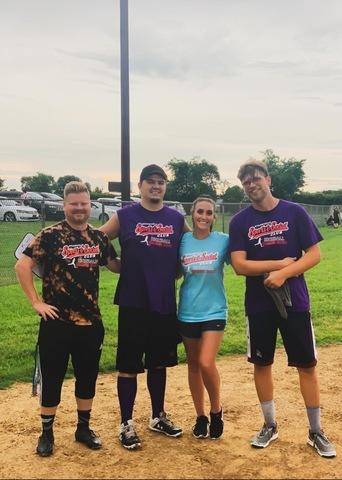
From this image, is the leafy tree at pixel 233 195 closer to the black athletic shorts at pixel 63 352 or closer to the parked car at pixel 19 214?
the parked car at pixel 19 214

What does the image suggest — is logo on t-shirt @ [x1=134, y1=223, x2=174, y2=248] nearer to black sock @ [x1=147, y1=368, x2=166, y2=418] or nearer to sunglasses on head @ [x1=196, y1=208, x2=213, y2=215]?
sunglasses on head @ [x1=196, y1=208, x2=213, y2=215]

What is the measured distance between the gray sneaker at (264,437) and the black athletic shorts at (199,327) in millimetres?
872

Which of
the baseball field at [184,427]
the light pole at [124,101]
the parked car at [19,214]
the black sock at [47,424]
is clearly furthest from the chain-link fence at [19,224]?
the black sock at [47,424]

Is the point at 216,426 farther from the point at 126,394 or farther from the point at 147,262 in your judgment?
the point at 147,262

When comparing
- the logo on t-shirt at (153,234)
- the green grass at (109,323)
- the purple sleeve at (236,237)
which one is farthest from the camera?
the green grass at (109,323)

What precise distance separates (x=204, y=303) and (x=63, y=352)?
1148 millimetres

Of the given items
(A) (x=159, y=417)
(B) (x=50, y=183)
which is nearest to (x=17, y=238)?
(A) (x=159, y=417)

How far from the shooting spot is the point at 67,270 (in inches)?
162

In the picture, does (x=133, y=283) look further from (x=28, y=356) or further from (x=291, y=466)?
(x=28, y=356)

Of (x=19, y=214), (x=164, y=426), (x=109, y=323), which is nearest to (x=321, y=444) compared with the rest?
(x=164, y=426)

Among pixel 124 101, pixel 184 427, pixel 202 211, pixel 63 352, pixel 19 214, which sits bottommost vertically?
pixel 184 427

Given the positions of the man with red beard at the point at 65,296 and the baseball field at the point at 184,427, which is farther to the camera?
the man with red beard at the point at 65,296

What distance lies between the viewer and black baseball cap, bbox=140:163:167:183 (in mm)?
4395

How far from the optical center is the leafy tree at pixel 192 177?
70.4 m
